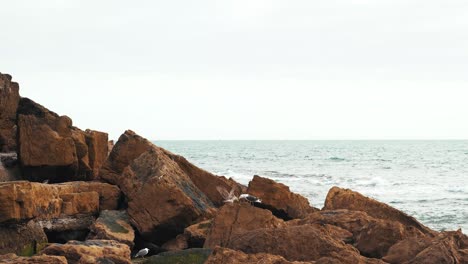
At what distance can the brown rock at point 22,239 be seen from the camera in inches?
511

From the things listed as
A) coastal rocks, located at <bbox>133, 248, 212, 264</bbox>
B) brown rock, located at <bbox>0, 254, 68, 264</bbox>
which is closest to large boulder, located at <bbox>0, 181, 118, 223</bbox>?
coastal rocks, located at <bbox>133, 248, 212, 264</bbox>

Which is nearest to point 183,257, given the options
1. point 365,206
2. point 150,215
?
point 150,215

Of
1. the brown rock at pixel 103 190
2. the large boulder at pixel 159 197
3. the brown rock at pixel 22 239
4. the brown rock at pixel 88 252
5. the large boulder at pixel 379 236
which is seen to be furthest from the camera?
the brown rock at pixel 103 190

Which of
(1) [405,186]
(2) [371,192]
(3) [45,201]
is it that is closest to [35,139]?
(3) [45,201]

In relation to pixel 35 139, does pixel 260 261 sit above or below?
below

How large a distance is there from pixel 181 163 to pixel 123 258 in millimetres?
7457

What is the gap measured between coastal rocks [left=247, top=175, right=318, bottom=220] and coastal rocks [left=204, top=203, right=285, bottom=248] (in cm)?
330

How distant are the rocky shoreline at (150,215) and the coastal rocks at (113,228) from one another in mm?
25

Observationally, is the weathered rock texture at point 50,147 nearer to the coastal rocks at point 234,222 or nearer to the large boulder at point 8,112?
the large boulder at point 8,112

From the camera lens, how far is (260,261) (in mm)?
9594

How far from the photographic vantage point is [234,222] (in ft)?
44.4

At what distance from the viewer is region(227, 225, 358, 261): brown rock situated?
11000 millimetres

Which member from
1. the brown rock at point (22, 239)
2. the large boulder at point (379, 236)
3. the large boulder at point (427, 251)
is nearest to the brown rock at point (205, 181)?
the large boulder at point (379, 236)

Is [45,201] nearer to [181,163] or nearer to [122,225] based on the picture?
[122,225]
